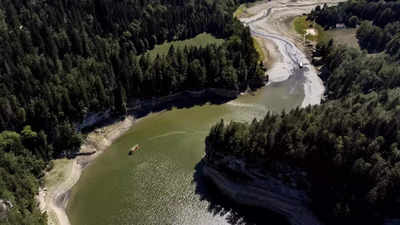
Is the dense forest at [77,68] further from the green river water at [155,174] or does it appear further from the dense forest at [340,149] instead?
the dense forest at [340,149]

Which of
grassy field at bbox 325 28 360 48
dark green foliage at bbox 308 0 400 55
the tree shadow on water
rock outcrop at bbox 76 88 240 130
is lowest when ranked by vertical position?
the tree shadow on water

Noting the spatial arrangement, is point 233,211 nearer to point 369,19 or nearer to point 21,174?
point 21,174

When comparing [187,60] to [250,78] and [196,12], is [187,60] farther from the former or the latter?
[196,12]

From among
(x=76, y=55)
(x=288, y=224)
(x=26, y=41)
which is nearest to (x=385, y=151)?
(x=288, y=224)

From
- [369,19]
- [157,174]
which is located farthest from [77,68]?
[369,19]

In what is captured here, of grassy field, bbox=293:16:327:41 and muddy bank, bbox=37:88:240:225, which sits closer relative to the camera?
muddy bank, bbox=37:88:240:225

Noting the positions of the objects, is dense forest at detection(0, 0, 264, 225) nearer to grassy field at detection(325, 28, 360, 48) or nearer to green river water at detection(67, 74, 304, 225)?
green river water at detection(67, 74, 304, 225)

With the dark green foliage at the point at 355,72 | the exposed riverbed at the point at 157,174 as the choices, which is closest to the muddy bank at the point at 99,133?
the exposed riverbed at the point at 157,174

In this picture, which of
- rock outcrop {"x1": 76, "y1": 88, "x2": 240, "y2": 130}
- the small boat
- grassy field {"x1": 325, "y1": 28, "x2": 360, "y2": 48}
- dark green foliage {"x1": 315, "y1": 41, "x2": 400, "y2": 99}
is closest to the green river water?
the small boat
